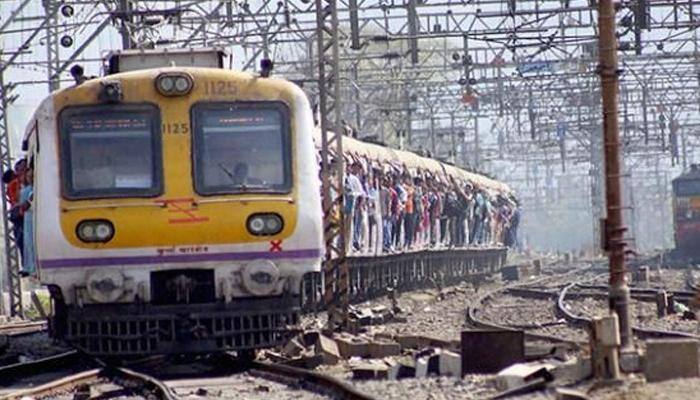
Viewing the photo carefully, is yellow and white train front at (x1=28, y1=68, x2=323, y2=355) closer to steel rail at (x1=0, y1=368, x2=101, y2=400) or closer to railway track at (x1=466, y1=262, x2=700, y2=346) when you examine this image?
steel rail at (x1=0, y1=368, x2=101, y2=400)

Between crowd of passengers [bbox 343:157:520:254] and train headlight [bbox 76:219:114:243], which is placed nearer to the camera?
train headlight [bbox 76:219:114:243]

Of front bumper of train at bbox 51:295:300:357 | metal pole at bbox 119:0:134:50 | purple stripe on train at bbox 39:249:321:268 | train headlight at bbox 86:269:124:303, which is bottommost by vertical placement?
front bumper of train at bbox 51:295:300:357

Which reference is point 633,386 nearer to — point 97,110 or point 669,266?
point 97,110

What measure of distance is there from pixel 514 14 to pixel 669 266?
17.4m

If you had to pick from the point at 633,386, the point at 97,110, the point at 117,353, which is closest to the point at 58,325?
the point at 117,353

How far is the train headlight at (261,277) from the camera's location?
14445 millimetres

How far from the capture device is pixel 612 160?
12625 millimetres

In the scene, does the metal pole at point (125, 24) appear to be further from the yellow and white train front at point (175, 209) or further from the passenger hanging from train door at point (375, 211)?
the yellow and white train front at point (175, 209)

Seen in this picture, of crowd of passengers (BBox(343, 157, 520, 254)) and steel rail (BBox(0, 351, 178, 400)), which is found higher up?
crowd of passengers (BBox(343, 157, 520, 254))

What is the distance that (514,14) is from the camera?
3086cm

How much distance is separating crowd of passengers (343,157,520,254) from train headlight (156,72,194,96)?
7.18 meters

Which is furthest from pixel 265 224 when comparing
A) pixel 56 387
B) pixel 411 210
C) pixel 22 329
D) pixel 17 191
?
pixel 411 210

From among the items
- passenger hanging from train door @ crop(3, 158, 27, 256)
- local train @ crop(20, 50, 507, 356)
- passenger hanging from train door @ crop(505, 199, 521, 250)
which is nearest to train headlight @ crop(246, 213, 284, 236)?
local train @ crop(20, 50, 507, 356)

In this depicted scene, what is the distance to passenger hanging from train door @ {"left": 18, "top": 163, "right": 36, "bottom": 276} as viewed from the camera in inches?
650
